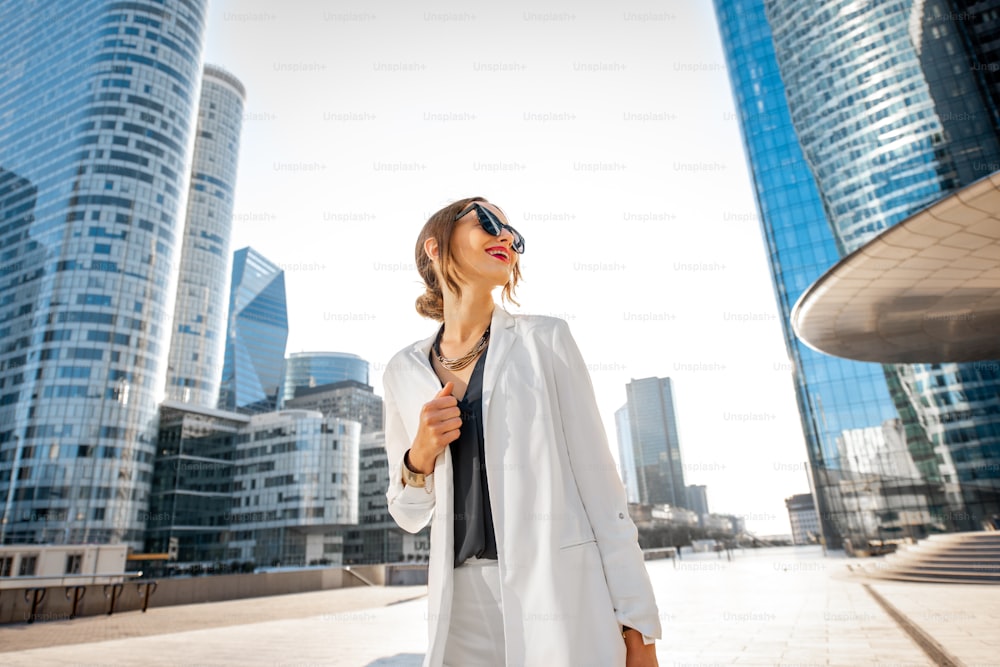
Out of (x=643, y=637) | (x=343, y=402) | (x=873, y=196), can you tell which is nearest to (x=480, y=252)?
(x=643, y=637)

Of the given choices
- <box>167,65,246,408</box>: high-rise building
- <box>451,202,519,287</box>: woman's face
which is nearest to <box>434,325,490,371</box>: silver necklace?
<box>451,202,519,287</box>: woman's face

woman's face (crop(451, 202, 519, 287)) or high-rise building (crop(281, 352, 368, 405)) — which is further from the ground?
high-rise building (crop(281, 352, 368, 405))

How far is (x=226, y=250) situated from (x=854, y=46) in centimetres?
10251

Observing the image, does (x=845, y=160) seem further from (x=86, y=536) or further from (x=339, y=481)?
(x=86, y=536)

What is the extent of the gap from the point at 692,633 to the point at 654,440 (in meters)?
68.8

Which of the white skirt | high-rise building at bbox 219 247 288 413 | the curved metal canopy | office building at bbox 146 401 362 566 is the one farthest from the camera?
high-rise building at bbox 219 247 288 413

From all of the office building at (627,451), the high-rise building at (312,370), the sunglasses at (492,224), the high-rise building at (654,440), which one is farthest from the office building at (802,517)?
the high-rise building at (312,370)

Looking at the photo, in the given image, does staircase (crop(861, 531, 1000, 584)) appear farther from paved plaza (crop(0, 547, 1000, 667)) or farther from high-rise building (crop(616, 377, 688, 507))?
high-rise building (crop(616, 377, 688, 507))

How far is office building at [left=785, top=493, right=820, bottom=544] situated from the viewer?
84275 mm

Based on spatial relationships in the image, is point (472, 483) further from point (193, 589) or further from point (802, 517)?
point (802, 517)

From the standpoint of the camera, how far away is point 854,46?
192 feet

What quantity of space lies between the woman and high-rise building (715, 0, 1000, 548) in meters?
57.0

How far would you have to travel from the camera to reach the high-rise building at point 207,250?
9662 cm

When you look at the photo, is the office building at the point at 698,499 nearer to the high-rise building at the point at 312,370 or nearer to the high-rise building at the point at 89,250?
the high-rise building at the point at 89,250
